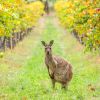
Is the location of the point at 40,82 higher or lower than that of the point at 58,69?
lower

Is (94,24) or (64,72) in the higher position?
(94,24)

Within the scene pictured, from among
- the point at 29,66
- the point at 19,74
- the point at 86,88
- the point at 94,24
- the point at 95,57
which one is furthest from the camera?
the point at 95,57

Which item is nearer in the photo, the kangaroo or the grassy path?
the grassy path

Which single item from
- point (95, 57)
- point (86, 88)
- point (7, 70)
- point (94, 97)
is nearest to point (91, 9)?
point (86, 88)

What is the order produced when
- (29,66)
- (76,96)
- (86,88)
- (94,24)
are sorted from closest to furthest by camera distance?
(76,96) → (86,88) → (94,24) → (29,66)

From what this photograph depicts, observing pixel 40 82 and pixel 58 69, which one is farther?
pixel 40 82

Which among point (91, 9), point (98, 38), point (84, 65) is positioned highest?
point (91, 9)

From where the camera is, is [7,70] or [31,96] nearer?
[31,96]

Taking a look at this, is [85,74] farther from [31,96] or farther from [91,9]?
[31,96]

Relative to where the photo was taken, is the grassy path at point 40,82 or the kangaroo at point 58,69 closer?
the grassy path at point 40,82

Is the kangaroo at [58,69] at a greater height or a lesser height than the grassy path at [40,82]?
greater

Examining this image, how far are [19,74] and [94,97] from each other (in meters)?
6.00

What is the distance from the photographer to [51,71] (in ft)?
45.3

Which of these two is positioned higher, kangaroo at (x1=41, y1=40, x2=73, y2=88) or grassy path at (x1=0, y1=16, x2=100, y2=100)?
kangaroo at (x1=41, y1=40, x2=73, y2=88)
